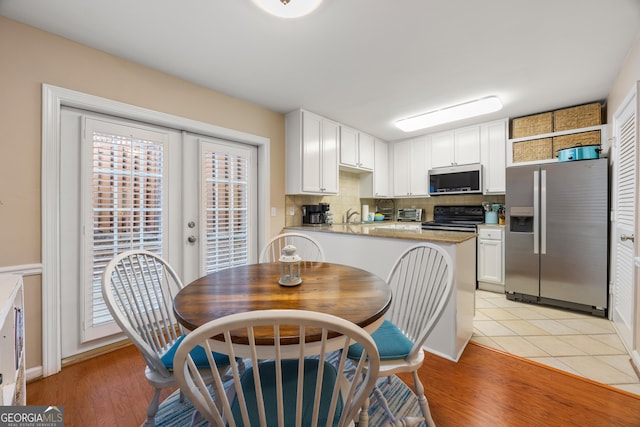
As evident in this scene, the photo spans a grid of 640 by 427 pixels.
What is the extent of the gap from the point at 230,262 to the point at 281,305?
81.0 inches

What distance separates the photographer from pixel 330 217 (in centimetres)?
402

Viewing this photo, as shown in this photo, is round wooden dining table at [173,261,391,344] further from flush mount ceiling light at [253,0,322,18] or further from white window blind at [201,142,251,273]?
flush mount ceiling light at [253,0,322,18]

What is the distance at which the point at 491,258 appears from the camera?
3494 mm

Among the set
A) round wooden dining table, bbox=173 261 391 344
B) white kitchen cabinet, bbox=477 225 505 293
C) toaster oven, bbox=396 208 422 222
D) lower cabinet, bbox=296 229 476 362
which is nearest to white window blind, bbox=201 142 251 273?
lower cabinet, bbox=296 229 476 362

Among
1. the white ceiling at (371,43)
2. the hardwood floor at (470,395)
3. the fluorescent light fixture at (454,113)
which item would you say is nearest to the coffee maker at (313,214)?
the white ceiling at (371,43)

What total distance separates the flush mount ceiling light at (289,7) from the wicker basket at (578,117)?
129 inches

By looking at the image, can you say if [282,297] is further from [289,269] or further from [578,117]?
[578,117]

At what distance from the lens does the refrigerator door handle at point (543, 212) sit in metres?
2.99

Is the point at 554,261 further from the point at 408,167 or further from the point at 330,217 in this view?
the point at 330,217

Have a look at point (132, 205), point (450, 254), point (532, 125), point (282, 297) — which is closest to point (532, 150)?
point (532, 125)

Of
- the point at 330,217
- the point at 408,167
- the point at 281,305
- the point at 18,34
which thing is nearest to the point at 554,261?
the point at 408,167

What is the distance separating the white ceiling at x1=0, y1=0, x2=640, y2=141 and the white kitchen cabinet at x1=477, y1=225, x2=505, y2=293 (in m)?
1.65

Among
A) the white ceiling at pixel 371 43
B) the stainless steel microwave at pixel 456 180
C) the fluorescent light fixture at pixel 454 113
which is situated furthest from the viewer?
the stainless steel microwave at pixel 456 180

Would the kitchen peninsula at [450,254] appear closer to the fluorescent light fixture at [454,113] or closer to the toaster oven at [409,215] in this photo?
the fluorescent light fixture at [454,113]
